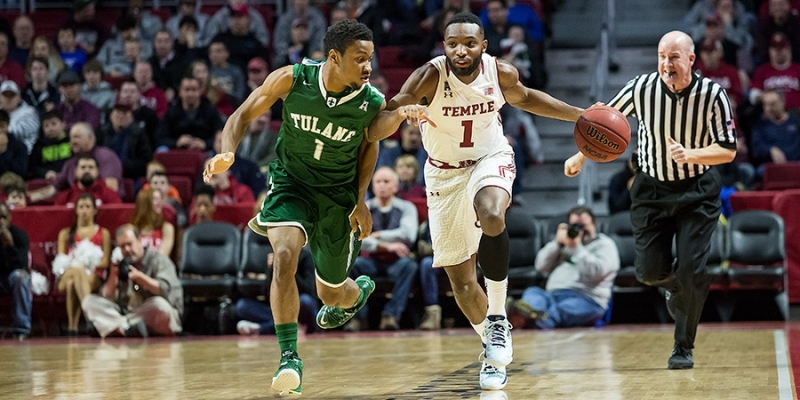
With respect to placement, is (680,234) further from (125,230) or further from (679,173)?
(125,230)

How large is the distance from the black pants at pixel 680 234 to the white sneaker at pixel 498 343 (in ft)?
4.54

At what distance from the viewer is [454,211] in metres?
5.91

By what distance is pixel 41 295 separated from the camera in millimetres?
10758

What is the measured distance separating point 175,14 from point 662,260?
10823 mm

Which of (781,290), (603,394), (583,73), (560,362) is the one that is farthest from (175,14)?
(603,394)

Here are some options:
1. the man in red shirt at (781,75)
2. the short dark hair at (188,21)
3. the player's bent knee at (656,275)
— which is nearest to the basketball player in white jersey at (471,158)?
the player's bent knee at (656,275)

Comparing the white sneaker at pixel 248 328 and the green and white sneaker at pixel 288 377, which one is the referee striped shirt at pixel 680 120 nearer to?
the green and white sneaker at pixel 288 377

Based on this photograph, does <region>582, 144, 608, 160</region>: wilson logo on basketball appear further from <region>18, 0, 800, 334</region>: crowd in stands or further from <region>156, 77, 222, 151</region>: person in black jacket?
<region>156, 77, 222, 151</region>: person in black jacket

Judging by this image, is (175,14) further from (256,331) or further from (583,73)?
(256,331)

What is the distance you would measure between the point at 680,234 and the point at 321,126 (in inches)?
89.0

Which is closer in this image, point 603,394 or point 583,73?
point 603,394

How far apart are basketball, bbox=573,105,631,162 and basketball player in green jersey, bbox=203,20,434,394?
107 cm

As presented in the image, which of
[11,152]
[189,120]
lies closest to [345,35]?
[189,120]

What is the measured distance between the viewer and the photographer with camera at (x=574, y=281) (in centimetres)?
975
